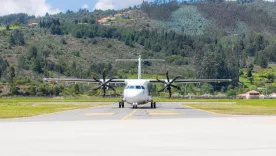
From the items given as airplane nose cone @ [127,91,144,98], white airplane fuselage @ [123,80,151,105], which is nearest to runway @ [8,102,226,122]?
airplane nose cone @ [127,91,144,98]

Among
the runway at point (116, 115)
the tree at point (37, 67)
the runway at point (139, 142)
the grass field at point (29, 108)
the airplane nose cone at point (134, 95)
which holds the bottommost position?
the grass field at point (29, 108)

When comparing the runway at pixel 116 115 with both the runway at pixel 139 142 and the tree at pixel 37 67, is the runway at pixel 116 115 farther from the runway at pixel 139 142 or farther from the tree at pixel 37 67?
the tree at pixel 37 67

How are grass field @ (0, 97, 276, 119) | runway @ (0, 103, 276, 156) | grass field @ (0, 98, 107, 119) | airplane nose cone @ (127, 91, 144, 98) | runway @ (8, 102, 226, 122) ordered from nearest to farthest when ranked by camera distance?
runway @ (0, 103, 276, 156) < runway @ (8, 102, 226, 122) < grass field @ (0, 98, 107, 119) < grass field @ (0, 97, 276, 119) < airplane nose cone @ (127, 91, 144, 98)

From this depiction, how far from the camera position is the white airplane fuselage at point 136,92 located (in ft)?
173

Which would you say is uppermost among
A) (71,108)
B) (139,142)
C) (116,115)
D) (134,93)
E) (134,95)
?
(134,93)

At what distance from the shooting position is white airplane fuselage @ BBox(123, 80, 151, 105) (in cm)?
5269

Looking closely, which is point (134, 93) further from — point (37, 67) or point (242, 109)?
point (37, 67)

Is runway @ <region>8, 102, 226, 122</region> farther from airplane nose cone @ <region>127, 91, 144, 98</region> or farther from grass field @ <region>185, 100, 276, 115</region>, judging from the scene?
airplane nose cone @ <region>127, 91, 144, 98</region>

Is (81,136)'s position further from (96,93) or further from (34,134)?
(96,93)

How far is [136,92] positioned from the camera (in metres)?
52.5

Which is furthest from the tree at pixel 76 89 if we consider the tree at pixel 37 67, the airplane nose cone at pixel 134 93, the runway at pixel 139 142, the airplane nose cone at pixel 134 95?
the runway at pixel 139 142

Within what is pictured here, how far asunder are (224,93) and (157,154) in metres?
154

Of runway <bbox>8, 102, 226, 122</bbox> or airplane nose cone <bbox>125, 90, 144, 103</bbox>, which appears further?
airplane nose cone <bbox>125, 90, 144, 103</bbox>

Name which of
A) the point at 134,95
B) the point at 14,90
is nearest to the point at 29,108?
Answer: the point at 134,95
